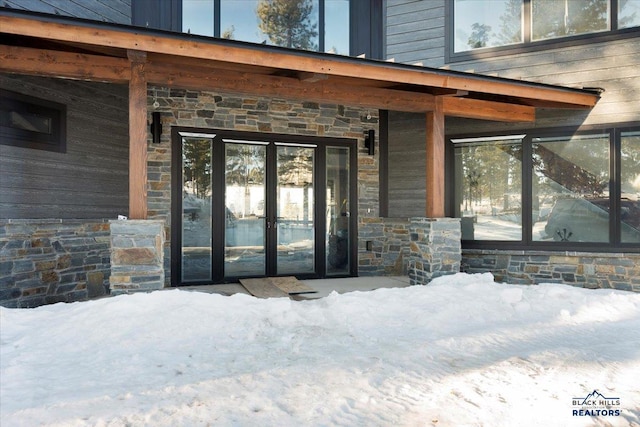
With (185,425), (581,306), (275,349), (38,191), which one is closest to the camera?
(185,425)

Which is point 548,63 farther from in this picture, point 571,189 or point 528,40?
point 571,189

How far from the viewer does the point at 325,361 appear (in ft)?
11.2

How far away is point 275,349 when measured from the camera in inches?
146

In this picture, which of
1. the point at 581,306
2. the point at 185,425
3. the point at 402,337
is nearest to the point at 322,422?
the point at 185,425

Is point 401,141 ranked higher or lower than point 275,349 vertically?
higher

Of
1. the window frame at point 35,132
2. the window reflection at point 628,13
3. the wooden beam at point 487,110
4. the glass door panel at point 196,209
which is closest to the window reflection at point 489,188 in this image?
the wooden beam at point 487,110

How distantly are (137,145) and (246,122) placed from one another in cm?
255

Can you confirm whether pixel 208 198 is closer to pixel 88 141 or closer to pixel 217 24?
pixel 88 141

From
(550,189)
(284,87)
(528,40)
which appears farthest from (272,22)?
(550,189)

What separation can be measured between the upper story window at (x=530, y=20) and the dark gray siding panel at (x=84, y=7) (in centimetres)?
525

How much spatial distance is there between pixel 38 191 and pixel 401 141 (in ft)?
18.0

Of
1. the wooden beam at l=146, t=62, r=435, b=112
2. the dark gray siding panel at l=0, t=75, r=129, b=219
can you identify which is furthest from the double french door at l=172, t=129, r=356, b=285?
the wooden beam at l=146, t=62, r=435, b=112

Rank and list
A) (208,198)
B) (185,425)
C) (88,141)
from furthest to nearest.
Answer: (208,198), (88,141), (185,425)

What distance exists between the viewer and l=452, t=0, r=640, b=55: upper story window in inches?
260
